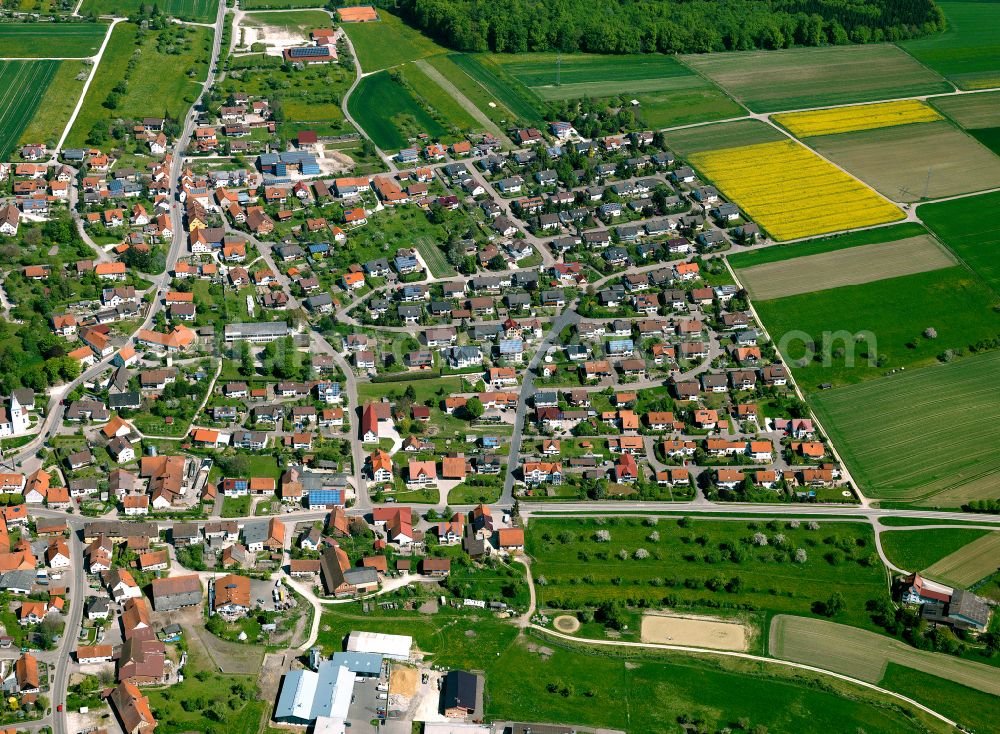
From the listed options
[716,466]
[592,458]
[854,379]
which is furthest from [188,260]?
[854,379]

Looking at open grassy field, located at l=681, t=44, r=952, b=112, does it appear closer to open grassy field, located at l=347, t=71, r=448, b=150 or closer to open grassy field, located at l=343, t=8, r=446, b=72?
open grassy field, located at l=343, t=8, r=446, b=72

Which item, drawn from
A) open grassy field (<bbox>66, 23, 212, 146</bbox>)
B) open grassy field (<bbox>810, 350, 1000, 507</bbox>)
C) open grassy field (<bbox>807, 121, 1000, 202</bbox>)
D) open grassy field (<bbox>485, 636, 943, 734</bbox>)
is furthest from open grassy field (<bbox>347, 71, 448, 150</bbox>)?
open grassy field (<bbox>485, 636, 943, 734</bbox>)

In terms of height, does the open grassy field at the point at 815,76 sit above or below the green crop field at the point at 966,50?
below

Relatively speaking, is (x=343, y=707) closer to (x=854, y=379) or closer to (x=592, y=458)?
(x=592, y=458)

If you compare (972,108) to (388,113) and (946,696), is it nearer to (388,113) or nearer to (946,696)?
(388,113)

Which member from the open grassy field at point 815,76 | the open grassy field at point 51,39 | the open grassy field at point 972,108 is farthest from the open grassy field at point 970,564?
the open grassy field at point 51,39

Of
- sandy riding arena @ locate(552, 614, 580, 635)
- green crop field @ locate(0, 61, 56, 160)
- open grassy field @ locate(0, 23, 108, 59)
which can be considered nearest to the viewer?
sandy riding arena @ locate(552, 614, 580, 635)

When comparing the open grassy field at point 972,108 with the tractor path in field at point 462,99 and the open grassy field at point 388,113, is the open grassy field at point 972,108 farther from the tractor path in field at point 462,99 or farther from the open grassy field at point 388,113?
the open grassy field at point 388,113

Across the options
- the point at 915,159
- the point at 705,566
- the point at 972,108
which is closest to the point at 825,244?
the point at 915,159
